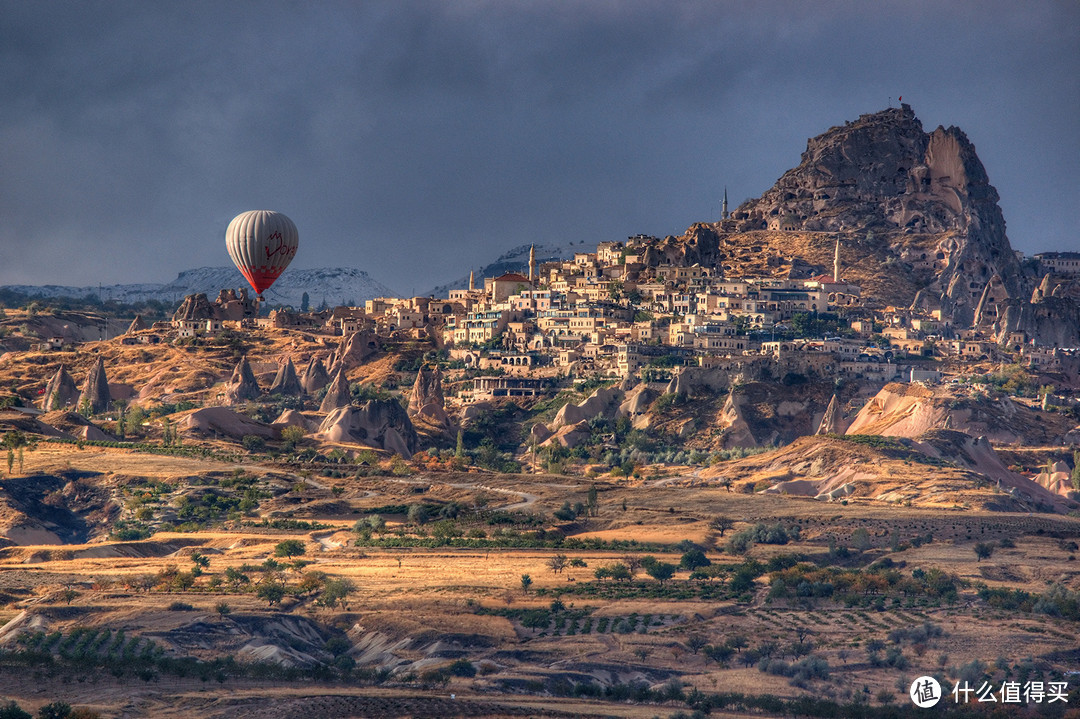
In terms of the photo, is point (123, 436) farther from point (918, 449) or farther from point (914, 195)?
point (914, 195)

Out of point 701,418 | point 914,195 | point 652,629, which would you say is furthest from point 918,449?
point 914,195

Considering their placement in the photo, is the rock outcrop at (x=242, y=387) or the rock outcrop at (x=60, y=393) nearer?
the rock outcrop at (x=60, y=393)

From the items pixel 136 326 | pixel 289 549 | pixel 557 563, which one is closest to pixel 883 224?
pixel 136 326

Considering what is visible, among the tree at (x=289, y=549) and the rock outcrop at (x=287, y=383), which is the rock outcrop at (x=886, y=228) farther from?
the tree at (x=289, y=549)

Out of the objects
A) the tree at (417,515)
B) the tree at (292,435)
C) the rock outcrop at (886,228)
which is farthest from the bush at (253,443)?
the rock outcrop at (886,228)

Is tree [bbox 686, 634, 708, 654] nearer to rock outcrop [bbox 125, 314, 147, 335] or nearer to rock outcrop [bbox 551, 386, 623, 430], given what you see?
rock outcrop [bbox 551, 386, 623, 430]

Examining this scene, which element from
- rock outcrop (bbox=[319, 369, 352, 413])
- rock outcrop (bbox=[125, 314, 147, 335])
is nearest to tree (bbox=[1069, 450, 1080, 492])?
rock outcrop (bbox=[319, 369, 352, 413])
